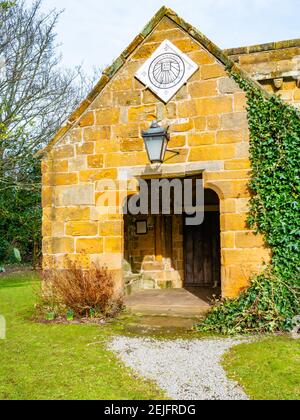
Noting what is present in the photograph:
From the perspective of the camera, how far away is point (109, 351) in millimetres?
4441

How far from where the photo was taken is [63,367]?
155 inches

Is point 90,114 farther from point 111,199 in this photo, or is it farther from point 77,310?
point 77,310

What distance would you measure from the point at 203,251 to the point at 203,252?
3 cm

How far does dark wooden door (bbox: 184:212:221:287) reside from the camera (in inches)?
387

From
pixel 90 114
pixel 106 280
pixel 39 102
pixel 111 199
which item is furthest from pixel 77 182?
pixel 39 102

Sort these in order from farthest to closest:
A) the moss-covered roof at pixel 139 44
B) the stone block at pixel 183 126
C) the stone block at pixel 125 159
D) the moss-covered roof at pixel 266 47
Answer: the moss-covered roof at pixel 266 47, the stone block at pixel 125 159, the stone block at pixel 183 126, the moss-covered roof at pixel 139 44

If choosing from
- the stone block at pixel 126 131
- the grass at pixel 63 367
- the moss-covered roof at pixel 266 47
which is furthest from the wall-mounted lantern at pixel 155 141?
the moss-covered roof at pixel 266 47

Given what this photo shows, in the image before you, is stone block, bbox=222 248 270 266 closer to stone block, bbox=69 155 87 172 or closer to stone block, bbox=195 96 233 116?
stone block, bbox=195 96 233 116

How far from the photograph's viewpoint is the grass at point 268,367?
127 inches

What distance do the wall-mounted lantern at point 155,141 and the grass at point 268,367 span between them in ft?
9.43

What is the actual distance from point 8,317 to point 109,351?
111 inches

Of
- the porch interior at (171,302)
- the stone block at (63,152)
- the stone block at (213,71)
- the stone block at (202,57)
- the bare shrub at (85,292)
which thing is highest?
the stone block at (202,57)

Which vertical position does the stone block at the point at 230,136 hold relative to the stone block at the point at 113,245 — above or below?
above

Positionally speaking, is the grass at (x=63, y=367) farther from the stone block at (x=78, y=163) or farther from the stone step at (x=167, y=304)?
the stone block at (x=78, y=163)
